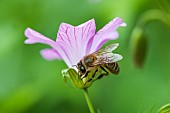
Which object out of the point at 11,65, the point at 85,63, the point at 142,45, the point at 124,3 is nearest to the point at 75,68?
the point at 85,63

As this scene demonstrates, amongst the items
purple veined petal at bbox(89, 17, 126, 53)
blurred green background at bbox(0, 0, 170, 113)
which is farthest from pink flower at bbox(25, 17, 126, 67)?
blurred green background at bbox(0, 0, 170, 113)

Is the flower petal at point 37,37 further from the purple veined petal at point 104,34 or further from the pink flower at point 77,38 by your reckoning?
the purple veined petal at point 104,34

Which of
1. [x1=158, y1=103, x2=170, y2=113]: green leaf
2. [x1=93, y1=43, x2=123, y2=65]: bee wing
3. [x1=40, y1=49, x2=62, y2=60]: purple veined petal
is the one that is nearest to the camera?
[x1=158, y1=103, x2=170, y2=113]: green leaf

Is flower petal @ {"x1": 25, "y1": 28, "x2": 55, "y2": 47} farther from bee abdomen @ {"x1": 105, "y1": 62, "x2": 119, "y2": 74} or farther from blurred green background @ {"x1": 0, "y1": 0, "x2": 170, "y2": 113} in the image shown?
blurred green background @ {"x1": 0, "y1": 0, "x2": 170, "y2": 113}

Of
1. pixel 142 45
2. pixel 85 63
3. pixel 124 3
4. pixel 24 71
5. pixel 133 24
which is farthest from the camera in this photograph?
pixel 24 71

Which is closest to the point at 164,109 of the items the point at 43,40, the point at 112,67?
the point at 112,67

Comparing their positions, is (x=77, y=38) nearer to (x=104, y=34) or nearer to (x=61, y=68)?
(x=104, y=34)

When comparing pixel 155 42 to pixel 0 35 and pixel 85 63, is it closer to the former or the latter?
pixel 0 35

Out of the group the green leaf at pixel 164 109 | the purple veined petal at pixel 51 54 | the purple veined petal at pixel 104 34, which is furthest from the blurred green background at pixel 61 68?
the green leaf at pixel 164 109
